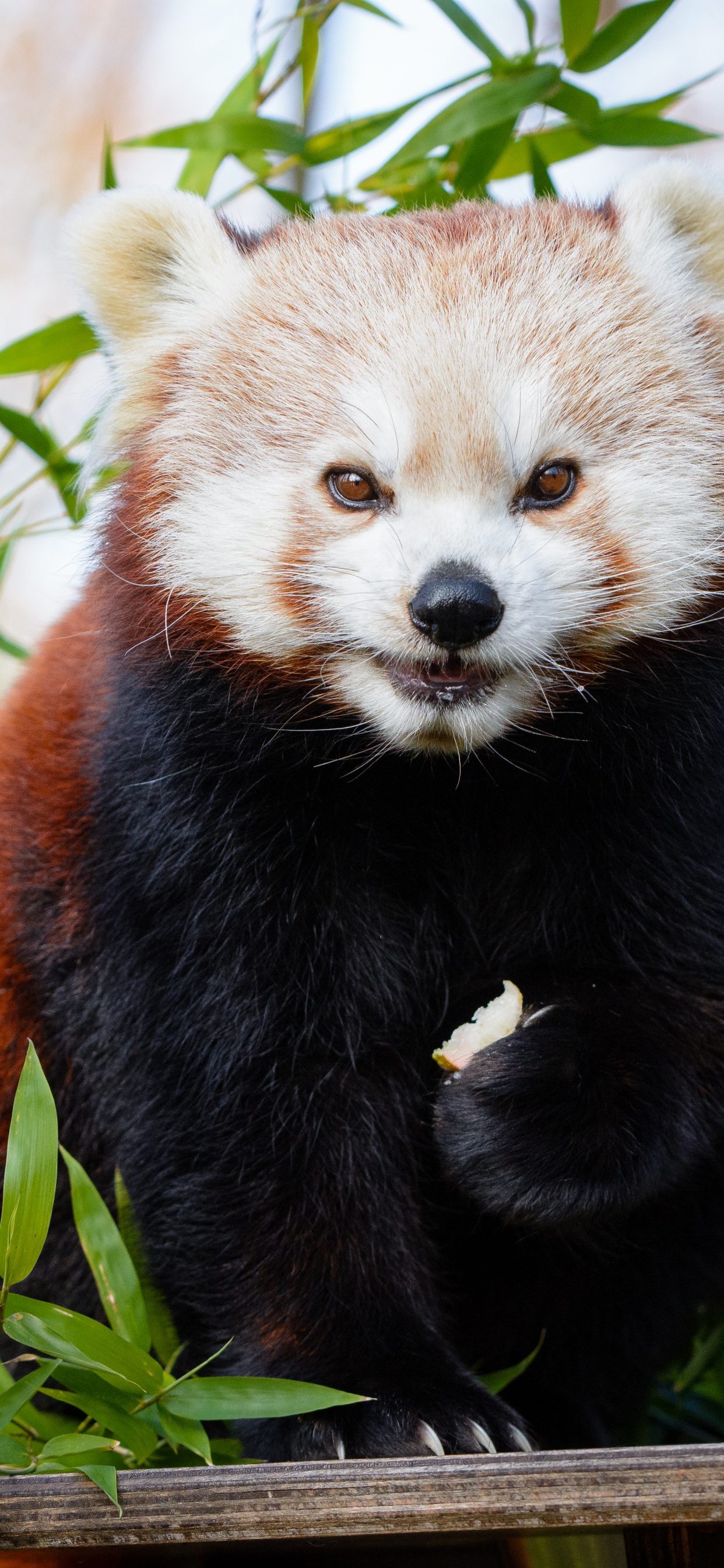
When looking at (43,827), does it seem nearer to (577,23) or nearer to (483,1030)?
(483,1030)

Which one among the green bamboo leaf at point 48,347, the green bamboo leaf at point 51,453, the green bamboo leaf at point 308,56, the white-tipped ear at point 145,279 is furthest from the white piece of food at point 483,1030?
the green bamboo leaf at point 308,56

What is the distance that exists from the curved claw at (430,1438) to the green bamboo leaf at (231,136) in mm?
2258

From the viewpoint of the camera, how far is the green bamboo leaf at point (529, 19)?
2.64 m

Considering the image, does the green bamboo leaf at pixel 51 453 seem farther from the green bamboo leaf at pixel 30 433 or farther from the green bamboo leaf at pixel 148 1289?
the green bamboo leaf at pixel 148 1289

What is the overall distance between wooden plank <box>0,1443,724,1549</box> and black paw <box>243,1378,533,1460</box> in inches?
11.0

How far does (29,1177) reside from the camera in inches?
66.6

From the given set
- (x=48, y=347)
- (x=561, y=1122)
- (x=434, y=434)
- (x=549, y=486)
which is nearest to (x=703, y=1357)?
(x=561, y=1122)

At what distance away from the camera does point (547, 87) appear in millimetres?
2605

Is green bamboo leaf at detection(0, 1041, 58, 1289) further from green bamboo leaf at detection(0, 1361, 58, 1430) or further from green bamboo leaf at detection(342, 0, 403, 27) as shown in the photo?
green bamboo leaf at detection(342, 0, 403, 27)

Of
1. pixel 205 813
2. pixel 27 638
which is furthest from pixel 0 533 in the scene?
pixel 27 638

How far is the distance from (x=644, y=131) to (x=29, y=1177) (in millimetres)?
2133

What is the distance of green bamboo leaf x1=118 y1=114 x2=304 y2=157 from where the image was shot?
2738mm

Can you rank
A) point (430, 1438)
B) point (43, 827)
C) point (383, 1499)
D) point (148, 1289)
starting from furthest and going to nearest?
1. point (43, 827)
2. point (148, 1289)
3. point (430, 1438)
4. point (383, 1499)

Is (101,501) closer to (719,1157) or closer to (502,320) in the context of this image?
(502,320)
